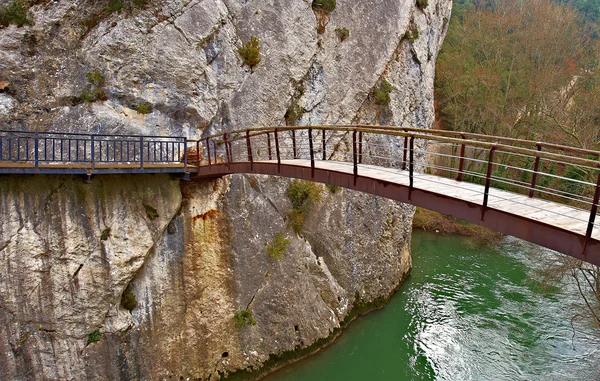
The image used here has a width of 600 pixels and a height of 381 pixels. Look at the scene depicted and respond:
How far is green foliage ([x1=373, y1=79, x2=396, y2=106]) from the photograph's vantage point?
14.9 meters

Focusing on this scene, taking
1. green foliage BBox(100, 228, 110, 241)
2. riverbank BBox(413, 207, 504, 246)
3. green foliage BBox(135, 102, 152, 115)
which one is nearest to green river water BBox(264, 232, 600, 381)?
riverbank BBox(413, 207, 504, 246)

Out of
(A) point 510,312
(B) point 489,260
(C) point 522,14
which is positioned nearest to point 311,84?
(A) point 510,312

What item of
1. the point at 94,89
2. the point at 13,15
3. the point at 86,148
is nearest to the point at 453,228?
the point at 86,148

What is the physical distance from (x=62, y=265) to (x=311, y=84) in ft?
28.7

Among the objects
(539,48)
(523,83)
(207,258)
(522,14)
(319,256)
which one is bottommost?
(319,256)

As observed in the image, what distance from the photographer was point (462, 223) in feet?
77.9

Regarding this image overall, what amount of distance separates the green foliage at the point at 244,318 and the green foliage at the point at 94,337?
3375mm

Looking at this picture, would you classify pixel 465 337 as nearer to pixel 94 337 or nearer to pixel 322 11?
pixel 94 337

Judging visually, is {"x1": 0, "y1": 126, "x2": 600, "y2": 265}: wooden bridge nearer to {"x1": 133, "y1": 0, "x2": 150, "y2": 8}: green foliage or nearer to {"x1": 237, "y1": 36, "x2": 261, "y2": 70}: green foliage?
{"x1": 237, "y1": 36, "x2": 261, "y2": 70}: green foliage

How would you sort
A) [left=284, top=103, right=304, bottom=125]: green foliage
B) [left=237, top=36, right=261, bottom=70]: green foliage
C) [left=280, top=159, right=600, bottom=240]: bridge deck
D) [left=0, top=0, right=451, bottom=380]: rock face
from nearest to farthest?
1. [left=280, top=159, right=600, bottom=240]: bridge deck
2. [left=0, top=0, right=451, bottom=380]: rock face
3. [left=237, top=36, right=261, bottom=70]: green foliage
4. [left=284, top=103, right=304, bottom=125]: green foliage

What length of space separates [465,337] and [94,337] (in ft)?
34.4

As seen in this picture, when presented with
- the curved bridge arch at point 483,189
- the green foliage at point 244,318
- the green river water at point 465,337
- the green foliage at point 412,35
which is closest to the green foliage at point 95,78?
the curved bridge arch at point 483,189

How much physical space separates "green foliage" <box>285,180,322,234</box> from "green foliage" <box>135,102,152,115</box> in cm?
461

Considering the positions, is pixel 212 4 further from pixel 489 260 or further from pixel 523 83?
pixel 523 83
